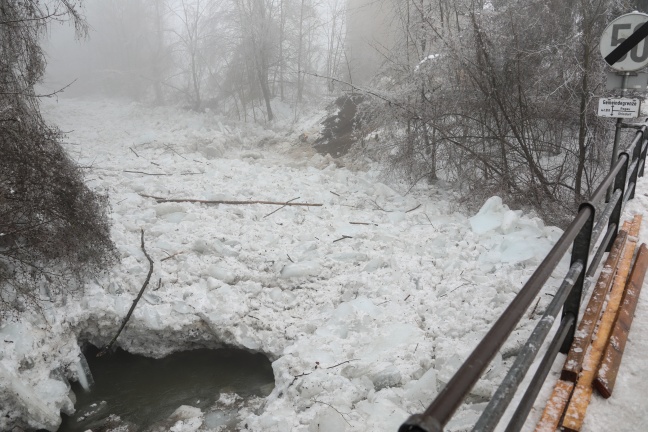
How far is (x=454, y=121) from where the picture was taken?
9.41m

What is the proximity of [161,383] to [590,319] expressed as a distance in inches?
212

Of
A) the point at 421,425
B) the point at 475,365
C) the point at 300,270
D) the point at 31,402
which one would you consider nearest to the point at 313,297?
the point at 300,270

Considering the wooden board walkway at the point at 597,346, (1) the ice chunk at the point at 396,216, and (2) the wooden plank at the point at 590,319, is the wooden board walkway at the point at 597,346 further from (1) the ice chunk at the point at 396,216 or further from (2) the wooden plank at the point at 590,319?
(1) the ice chunk at the point at 396,216

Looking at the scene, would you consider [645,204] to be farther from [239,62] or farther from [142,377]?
[239,62]

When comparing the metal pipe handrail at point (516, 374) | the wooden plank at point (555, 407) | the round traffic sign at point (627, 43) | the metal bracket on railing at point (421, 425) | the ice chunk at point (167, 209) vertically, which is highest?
the round traffic sign at point (627, 43)

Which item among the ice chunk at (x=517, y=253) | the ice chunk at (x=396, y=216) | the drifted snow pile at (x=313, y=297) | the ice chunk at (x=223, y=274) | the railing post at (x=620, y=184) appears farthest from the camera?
the ice chunk at (x=396, y=216)

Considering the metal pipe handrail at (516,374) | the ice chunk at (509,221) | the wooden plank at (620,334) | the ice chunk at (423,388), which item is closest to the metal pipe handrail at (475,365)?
the metal pipe handrail at (516,374)

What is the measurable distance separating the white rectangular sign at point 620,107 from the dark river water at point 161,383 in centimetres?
561

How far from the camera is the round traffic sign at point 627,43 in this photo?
4980 mm

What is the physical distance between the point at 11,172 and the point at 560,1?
369 inches

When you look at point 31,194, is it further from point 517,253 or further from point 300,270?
point 517,253

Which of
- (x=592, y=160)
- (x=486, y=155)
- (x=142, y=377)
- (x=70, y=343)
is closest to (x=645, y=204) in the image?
(x=592, y=160)

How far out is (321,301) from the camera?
6.72m

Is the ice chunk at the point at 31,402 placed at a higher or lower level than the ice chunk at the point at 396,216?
lower
